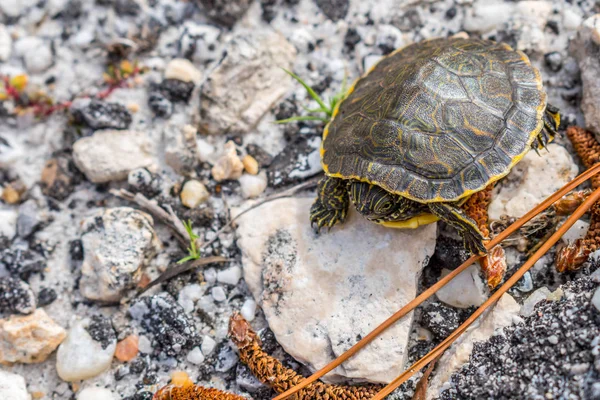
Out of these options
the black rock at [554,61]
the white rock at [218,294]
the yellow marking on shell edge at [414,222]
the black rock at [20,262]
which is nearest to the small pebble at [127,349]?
the white rock at [218,294]

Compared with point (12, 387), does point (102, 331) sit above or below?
above

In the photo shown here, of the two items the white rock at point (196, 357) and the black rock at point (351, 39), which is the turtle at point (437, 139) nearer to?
the black rock at point (351, 39)

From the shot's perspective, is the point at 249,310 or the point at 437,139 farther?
the point at 249,310

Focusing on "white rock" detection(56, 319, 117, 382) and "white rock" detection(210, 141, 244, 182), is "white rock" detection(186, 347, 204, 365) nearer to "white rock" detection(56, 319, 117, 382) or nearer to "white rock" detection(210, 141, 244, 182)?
"white rock" detection(56, 319, 117, 382)

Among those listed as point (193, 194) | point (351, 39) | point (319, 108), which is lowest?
point (193, 194)

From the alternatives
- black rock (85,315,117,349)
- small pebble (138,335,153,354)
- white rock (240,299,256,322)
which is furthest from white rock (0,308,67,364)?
white rock (240,299,256,322)

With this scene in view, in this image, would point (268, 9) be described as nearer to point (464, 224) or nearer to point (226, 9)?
point (226, 9)

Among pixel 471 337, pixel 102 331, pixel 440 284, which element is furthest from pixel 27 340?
pixel 471 337
